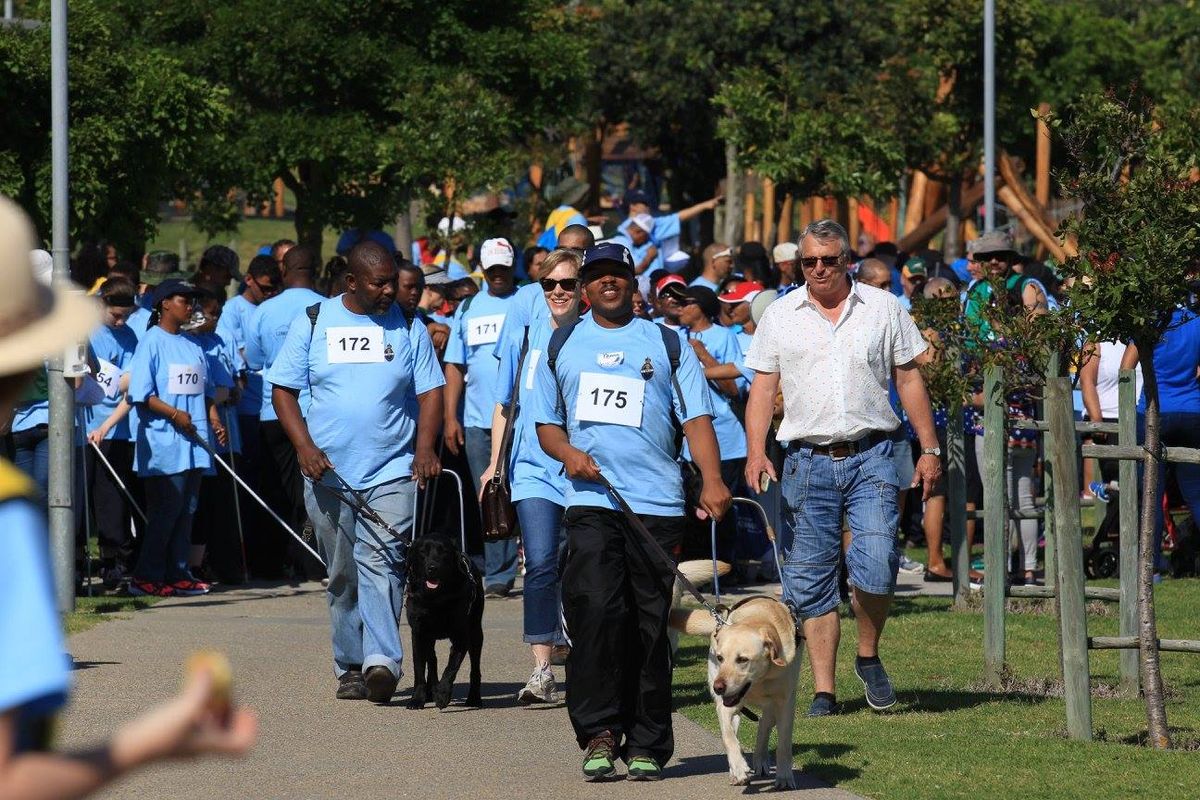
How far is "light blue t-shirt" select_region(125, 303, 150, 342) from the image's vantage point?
43.9 ft

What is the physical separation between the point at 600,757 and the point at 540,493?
183cm

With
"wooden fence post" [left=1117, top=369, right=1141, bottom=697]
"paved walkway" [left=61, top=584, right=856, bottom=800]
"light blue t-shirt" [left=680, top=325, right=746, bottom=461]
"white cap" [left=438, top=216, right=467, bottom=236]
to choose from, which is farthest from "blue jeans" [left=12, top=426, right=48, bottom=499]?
"white cap" [left=438, top=216, right=467, bottom=236]

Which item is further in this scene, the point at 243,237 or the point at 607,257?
the point at 243,237

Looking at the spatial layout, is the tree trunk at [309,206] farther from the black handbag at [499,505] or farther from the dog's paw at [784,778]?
the dog's paw at [784,778]

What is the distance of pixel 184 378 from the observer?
1266cm

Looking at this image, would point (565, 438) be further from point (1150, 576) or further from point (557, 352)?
point (1150, 576)

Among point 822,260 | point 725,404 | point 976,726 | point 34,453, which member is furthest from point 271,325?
point 976,726

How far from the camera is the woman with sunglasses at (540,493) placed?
8.75 m

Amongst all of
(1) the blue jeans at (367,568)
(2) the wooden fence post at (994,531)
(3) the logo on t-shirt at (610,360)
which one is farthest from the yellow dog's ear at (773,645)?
(2) the wooden fence post at (994,531)

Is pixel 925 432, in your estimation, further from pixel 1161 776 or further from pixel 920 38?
pixel 920 38

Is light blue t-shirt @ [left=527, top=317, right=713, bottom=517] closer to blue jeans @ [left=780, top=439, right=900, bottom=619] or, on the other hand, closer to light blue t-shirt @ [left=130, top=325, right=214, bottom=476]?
blue jeans @ [left=780, top=439, right=900, bottom=619]

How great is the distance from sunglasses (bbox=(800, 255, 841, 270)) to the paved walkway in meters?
2.00

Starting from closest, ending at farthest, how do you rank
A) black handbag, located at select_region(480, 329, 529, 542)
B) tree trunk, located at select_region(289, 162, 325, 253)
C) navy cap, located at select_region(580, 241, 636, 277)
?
navy cap, located at select_region(580, 241, 636, 277), black handbag, located at select_region(480, 329, 529, 542), tree trunk, located at select_region(289, 162, 325, 253)

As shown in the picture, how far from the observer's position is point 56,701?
90.2 inches
